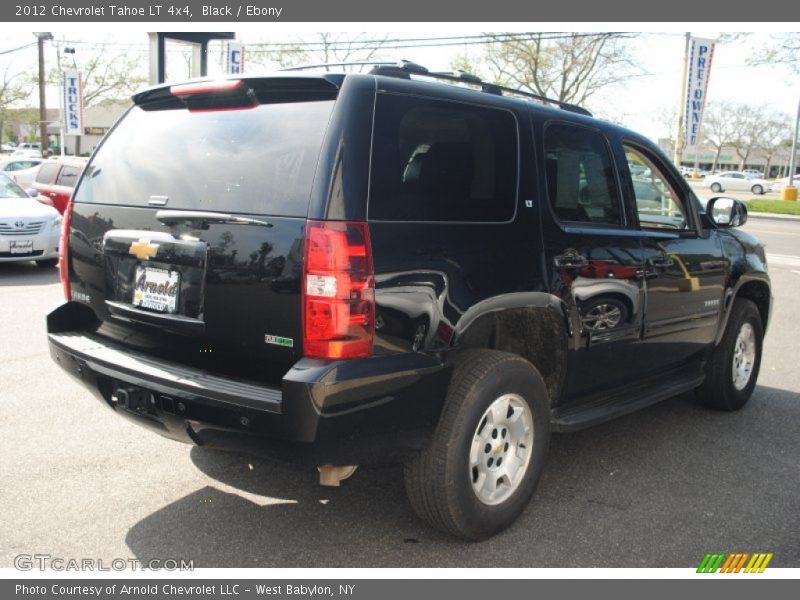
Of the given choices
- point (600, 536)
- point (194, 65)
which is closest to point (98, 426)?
point (600, 536)

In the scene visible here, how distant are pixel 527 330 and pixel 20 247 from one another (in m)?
9.33

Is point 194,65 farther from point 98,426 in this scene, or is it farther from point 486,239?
point 486,239

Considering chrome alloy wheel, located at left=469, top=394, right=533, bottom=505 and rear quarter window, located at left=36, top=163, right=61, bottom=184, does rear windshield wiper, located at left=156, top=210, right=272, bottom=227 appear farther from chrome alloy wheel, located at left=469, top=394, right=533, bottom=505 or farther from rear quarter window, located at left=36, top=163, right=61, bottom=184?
rear quarter window, located at left=36, top=163, right=61, bottom=184

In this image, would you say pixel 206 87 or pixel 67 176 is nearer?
pixel 206 87

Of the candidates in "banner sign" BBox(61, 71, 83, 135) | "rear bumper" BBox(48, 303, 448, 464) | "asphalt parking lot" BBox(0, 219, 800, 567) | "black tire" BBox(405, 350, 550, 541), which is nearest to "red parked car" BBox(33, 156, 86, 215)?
"asphalt parking lot" BBox(0, 219, 800, 567)

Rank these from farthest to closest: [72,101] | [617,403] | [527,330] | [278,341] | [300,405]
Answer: [72,101] → [617,403] → [527,330] → [278,341] → [300,405]

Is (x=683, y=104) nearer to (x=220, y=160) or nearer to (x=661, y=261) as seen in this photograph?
(x=661, y=261)

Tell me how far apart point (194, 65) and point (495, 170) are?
11.6 meters

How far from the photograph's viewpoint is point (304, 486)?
383 centimetres

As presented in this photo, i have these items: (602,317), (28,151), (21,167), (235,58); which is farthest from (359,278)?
(28,151)

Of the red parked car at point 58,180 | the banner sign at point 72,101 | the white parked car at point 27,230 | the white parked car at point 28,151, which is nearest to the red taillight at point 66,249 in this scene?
the white parked car at point 27,230

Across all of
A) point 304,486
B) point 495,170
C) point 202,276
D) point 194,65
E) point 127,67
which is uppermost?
point 127,67

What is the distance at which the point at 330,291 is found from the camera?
8.86 ft

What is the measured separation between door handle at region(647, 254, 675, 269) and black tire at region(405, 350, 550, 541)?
137 cm
